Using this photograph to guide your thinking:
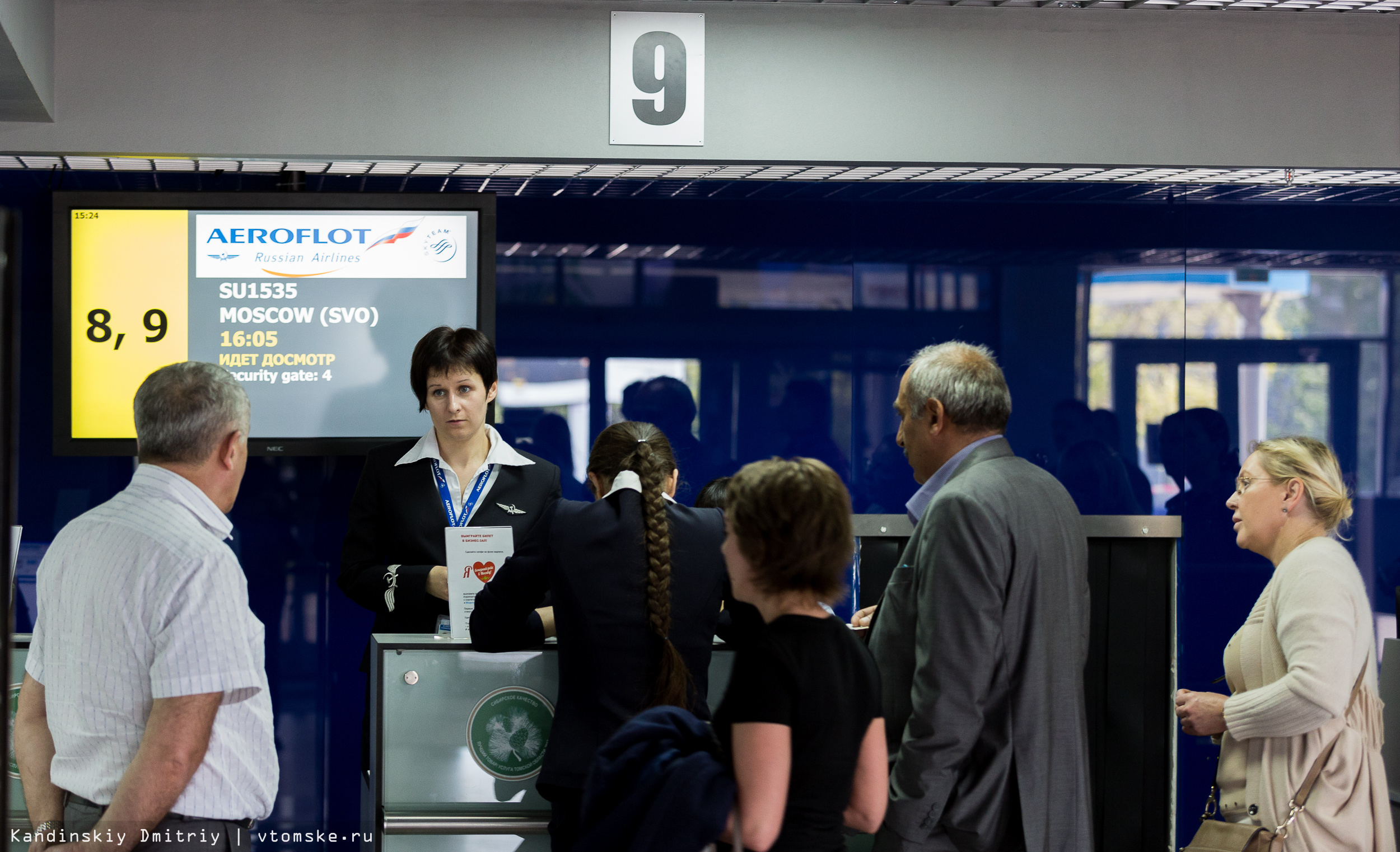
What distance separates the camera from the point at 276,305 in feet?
13.0

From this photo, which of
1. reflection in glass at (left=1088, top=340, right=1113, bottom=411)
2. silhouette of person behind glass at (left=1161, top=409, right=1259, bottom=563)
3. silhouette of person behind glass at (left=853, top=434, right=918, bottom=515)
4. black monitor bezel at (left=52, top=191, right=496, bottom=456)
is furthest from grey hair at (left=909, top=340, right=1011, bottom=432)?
silhouette of person behind glass at (left=1161, top=409, right=1259, bottom=563)

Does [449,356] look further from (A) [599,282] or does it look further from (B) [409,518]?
(A) [599,282]

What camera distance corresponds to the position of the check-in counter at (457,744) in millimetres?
2605

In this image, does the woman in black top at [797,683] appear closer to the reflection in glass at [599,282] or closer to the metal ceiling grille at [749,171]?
the metal ceiling grille at [749,171]

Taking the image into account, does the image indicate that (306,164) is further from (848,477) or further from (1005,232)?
(1005,232)

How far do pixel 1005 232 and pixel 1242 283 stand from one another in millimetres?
953

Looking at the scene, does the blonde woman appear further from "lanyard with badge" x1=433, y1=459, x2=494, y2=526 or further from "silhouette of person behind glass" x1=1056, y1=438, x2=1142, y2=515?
"lanyard with badge" x1=433, y1=459, x2=494, y2=526

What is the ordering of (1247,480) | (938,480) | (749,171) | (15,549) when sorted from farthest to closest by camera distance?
(749,171)
(15,549)
(1247,480)
(938,480)

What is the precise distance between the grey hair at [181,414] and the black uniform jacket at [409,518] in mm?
1380

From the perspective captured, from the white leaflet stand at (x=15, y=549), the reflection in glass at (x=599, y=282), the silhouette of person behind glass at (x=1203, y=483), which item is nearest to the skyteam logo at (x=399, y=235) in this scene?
the reflection in glass at (x=599, y=282)

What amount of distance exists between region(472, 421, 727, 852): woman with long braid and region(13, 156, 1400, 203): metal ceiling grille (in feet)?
5.94

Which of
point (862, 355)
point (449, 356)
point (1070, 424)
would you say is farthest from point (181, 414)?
point (1070, 424)

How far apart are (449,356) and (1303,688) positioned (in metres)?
2.37

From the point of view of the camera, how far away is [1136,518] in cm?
402
